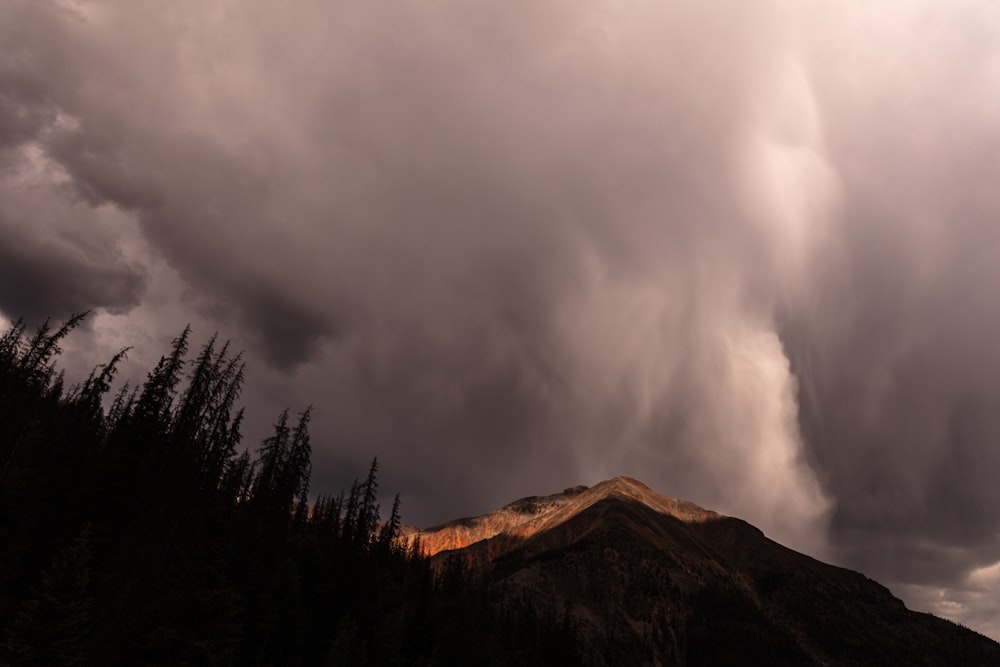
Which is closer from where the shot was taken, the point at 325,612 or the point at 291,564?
the point at 291,564

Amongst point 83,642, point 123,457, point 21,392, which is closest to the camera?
point 83,642

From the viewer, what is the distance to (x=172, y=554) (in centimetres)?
4131

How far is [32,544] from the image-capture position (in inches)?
1438

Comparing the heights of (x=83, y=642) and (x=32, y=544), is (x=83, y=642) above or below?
below

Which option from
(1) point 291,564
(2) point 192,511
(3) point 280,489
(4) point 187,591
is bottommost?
(4) point 187,591

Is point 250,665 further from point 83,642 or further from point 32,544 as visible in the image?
point 32,544

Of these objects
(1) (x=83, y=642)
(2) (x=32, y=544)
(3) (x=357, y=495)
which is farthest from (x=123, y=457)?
(3) (x=357, y=495)

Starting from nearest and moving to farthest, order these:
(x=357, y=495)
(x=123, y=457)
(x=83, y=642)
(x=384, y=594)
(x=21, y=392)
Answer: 1. (x=83, y=642)
2. (x=123, y=457)
3. (x=21, y=392)
4. (x=384, y=594)
5. (x=357, y=495)

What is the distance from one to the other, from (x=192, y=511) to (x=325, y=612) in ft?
56.5

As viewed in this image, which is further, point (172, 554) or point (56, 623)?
point (172, 554)

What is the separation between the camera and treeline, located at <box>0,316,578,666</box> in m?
31.7

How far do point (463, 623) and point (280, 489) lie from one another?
36371 millimetres

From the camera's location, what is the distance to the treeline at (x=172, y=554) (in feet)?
104

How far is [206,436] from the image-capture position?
5684 centimetres
